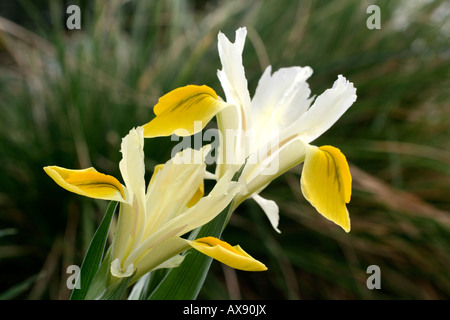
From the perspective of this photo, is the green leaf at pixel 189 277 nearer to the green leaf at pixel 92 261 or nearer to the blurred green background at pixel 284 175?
the green leaf at pixel 92 261

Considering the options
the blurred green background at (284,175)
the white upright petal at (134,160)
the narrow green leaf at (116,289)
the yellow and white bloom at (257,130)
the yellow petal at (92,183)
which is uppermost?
the blurred green background at (284,175)

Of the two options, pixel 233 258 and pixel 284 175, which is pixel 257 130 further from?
pixel 284 175

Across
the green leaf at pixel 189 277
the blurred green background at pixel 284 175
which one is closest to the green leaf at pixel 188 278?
the green leaf at pixel 189 277

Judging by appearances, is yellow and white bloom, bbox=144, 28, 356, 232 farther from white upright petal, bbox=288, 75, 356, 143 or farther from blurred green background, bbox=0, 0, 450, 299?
blurred green background, bbox=0, 0, 450, 299

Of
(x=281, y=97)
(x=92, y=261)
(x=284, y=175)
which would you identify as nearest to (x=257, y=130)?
(x=281, y=97)

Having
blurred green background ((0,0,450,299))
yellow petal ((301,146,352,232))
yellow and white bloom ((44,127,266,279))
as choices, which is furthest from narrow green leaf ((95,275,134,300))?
blurred green background ((0,0,450,299))

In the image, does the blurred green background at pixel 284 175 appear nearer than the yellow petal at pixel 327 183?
No

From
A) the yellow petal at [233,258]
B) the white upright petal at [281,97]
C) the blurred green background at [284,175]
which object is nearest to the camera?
the yellow petal at [233,258]
